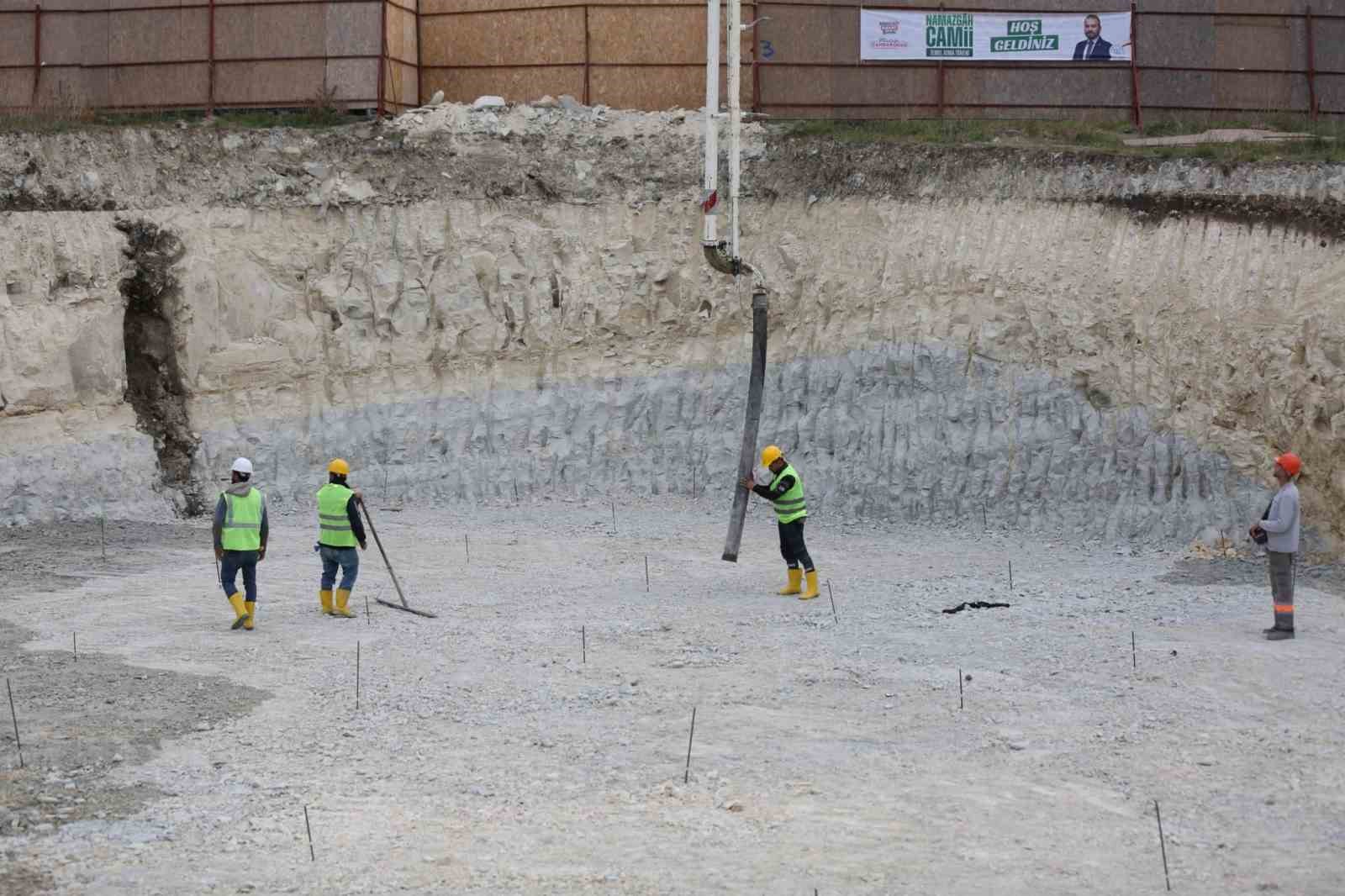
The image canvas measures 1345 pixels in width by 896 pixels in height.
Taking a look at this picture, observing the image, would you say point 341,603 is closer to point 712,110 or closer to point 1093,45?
point 712,110

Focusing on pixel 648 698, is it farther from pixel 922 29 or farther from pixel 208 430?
pixel 922 29

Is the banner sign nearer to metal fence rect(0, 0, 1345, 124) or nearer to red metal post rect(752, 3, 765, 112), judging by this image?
metal fence rect(0, 0, 1345, 124)

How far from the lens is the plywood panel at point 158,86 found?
2383 cm

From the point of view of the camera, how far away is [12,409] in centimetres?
2042

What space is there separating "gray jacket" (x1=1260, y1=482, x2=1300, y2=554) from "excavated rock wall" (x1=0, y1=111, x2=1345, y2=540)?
4.96 m

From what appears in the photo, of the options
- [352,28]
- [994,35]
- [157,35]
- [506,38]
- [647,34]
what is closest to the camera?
[352,28]

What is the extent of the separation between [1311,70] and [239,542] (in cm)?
1830

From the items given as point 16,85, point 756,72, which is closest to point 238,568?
point 756,72

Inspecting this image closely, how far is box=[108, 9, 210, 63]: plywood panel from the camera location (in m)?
23.8

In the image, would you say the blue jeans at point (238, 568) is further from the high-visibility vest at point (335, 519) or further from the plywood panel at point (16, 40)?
the plywood panel at point (16, 40)

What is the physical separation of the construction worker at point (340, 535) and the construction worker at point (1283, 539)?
26.7 feet

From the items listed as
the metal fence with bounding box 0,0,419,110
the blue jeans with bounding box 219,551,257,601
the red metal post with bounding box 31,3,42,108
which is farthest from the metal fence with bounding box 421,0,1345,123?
the blue jeans with bounding box 219,551,257,601

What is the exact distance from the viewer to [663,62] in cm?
2414

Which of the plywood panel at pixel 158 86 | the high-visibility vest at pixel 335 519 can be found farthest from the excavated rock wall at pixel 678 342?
the high-visibility vest at pixel 335 519
